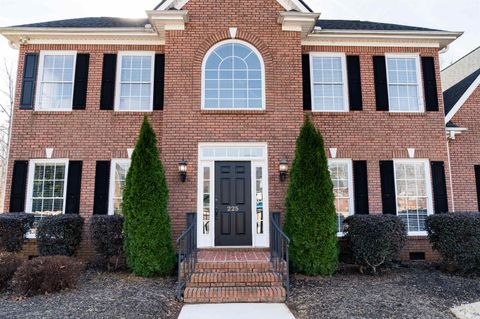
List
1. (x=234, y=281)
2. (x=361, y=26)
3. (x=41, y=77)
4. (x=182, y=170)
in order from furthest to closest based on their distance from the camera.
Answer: (x=361, y=26) → (x=41, y=77) → (x=182, y=170) → (x=234, y=281)

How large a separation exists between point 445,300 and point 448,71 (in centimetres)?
1104

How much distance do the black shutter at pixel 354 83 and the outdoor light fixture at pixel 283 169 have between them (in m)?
2.72

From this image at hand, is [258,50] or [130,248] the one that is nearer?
[130,248]

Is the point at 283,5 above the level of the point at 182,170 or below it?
above

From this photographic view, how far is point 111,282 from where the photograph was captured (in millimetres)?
6840

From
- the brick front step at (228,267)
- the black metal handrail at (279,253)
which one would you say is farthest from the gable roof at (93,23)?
the brick front step at (228,267)

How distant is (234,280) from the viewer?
630 centimetres

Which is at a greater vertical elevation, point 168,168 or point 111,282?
point 168,168

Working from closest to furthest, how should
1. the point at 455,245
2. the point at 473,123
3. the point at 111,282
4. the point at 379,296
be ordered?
1. the point at 379,296
2. the point at 111,282
3. the point at 455,245
4. the point at 473,123

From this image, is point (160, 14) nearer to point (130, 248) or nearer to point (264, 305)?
point (130, 248)

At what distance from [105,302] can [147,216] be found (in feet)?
6.08

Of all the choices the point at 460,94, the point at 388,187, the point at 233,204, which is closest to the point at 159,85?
the point at 233,204

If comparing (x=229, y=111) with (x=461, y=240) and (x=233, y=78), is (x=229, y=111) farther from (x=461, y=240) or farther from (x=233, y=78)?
(x=461, y=240)

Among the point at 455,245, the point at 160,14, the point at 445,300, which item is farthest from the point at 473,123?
the point at 160,14
